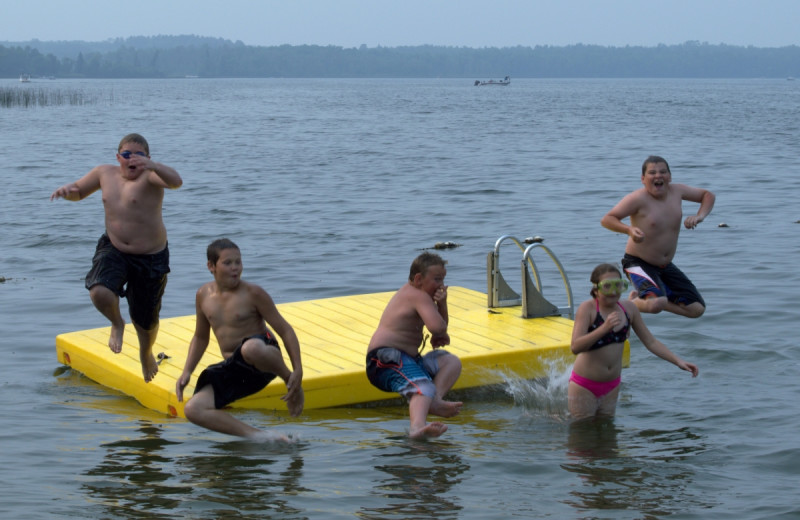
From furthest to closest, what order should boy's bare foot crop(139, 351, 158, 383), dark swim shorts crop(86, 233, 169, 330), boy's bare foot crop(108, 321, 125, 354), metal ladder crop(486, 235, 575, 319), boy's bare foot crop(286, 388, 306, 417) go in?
metal ladder crop(486, 235, 575, 319)
boy's bare foot crop(139, 351, 158, 383)
boy's bare foot crop(108, 321, 125, 354)
dark swim shorts crop(86, 233, 169, 330)
boy's bare foot crop(286, 388, 306, 417)

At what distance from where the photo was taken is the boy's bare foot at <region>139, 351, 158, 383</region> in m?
8.50

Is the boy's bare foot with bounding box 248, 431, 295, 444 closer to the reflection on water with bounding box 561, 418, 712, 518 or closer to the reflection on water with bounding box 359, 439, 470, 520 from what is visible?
the reflection on water with bounding box 359, 439, 470, 520

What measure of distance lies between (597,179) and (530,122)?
99.1 feet

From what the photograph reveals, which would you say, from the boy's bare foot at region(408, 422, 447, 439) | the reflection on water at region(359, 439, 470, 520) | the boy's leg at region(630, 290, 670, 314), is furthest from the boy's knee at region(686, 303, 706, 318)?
the boy's bare foot at region(408, 422, 447, 439)

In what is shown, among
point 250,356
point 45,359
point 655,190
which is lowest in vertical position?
point 45,359

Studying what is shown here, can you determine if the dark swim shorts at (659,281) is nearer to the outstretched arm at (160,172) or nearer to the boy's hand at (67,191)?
the outstretched arm at (160,172)

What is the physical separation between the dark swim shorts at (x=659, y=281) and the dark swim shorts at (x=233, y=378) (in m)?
3.41

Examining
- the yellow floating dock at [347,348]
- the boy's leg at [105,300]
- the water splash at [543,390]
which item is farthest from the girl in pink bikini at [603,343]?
the boy's leg at [105,300]

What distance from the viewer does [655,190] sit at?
919cm

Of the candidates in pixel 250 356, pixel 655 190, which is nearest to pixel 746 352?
pixel 655 190

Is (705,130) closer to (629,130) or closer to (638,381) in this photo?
(629,130)

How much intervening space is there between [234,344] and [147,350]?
1.49 metres

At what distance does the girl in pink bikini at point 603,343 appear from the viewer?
7.80 metres

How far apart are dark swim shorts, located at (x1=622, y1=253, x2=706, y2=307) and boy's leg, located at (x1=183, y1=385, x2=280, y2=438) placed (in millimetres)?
3658
